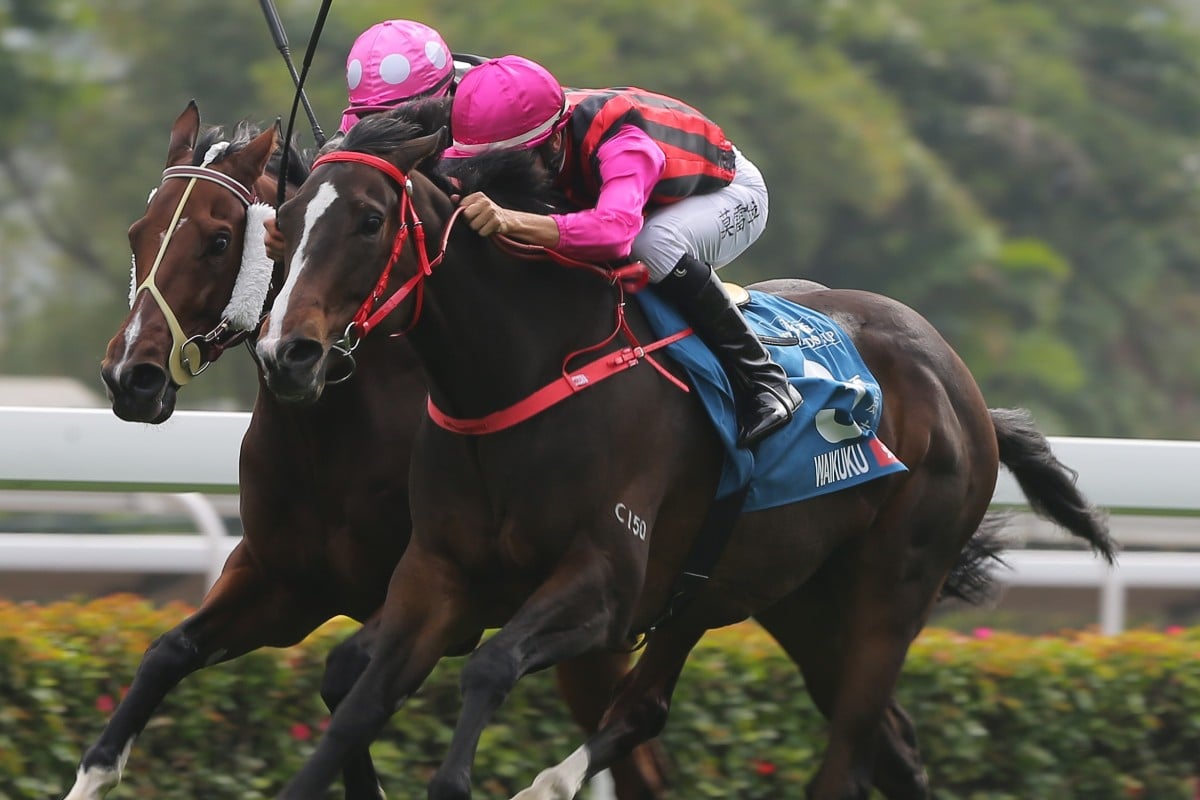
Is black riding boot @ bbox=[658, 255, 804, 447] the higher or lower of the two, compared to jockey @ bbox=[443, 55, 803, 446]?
lower

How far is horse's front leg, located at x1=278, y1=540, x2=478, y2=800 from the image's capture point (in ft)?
11.3

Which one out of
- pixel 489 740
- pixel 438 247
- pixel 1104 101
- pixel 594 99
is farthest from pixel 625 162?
pixel 1104 101

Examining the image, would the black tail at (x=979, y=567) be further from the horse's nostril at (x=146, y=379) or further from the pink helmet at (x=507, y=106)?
the horse's nostril at (x=146, y=379)

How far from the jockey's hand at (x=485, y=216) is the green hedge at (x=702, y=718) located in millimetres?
1522

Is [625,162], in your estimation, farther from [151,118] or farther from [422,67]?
[151,118]

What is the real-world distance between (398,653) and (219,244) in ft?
3.10

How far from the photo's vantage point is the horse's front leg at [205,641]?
3.87 meters

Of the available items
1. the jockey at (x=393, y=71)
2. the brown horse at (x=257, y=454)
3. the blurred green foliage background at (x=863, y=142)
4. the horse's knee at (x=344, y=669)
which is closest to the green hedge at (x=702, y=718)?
the brown horse at (x=257, y=454)

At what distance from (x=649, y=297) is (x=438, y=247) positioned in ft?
1.92

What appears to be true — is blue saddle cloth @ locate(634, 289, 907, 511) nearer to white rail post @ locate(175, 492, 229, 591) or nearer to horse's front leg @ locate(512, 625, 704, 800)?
horse's front leg @ locate(512, 625, 704, 800)

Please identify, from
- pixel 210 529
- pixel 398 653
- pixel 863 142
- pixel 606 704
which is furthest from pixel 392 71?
pixel 863 142

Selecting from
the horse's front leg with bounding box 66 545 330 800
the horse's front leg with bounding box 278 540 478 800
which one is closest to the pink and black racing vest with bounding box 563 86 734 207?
the horse's front leg with bounding box 278 540 478 800

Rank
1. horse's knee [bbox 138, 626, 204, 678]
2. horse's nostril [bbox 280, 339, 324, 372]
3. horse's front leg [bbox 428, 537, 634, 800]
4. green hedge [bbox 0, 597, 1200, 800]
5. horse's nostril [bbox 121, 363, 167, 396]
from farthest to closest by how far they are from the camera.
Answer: green hedge [bbox 0, 597, 1200, 800], horse's knee [bbox 138, 626, 204, 678], horse's nostril [bbox 121, 363, 167, 396], horse's front leg [bbox 428, 537, 634, 800], horse's nostril [bbox 280, 339, 324, 372]

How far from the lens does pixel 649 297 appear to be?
3.93 m
